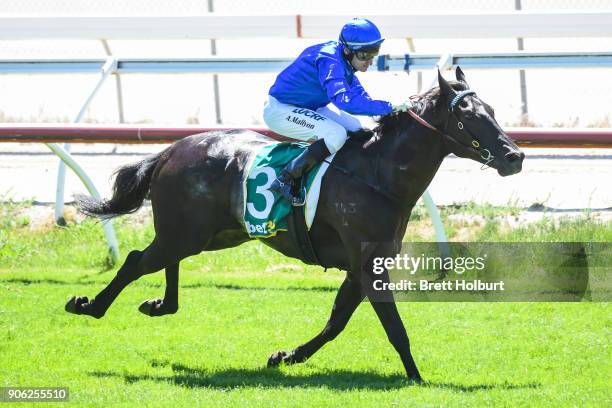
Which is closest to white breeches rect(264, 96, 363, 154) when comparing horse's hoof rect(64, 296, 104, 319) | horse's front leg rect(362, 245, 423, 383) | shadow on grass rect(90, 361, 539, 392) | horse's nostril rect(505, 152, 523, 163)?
horse's front leg rect(362, 245, 423, 383)

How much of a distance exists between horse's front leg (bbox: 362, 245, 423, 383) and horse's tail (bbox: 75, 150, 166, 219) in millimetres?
1979

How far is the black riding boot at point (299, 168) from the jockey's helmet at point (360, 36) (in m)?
0.67

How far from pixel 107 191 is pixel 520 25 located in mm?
5256

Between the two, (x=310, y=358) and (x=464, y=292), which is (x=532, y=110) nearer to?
(x=464, y=292)

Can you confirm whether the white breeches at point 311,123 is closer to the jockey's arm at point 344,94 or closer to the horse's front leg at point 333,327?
the jockey's arm at point 344,94

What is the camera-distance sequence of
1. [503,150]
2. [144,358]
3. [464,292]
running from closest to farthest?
→ [503,150]
[144,358]
[464,292]

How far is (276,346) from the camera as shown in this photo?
7629 millimetres

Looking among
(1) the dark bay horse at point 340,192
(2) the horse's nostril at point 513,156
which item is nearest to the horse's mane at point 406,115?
(1) the dark bay horse at point 340,192

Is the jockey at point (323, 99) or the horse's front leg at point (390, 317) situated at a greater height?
the jockey at point (323, 99)

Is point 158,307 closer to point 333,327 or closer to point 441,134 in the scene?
point 333,327

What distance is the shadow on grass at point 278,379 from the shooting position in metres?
6.51

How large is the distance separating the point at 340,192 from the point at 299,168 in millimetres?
318

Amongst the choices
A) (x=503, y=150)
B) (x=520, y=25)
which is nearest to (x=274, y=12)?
(x=520, y=25)

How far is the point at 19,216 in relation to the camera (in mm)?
11164
